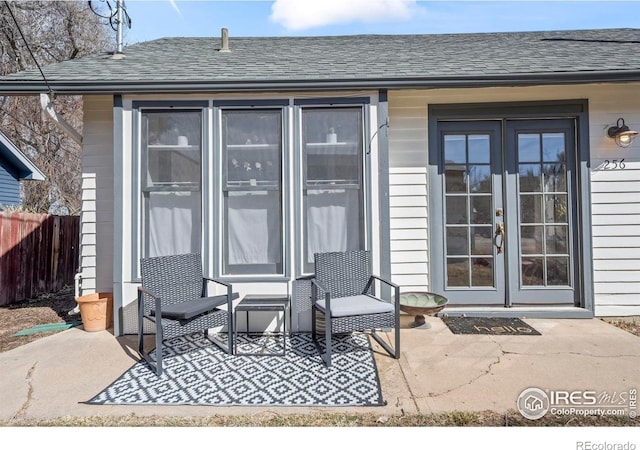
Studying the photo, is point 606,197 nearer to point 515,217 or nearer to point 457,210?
point 515,217

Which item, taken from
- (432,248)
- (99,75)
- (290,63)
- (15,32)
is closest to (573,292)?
(432,248)

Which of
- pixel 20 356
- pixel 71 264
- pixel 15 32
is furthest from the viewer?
pixel 15 32

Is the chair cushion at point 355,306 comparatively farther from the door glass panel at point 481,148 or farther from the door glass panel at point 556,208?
the door glass panel at point 556,208

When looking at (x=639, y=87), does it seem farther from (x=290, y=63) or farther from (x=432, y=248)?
(x=290, y=63)

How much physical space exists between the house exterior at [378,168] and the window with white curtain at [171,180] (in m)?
0.02

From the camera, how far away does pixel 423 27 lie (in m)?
5.91

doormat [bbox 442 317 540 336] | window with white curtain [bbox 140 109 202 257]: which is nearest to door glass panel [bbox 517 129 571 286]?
doormat [bbox 442 317 540 336]

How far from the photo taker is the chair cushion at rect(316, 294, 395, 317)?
9.36 ft

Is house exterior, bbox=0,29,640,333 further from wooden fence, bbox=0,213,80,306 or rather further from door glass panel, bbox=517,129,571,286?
wooden fence, bbox=0,213,80,306

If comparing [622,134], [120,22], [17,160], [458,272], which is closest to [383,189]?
[458,272]

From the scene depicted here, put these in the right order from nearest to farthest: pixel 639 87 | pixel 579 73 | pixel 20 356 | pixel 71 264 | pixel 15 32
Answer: pixel 20 356 < pixel 579 73 < pixel 639 87 < pixel 71 264 < pixel 15 32


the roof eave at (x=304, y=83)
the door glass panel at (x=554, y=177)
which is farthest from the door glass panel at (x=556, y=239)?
the roof eave at (x=304, y=83)

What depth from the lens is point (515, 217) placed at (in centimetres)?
411

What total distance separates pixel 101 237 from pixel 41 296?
306 cm
